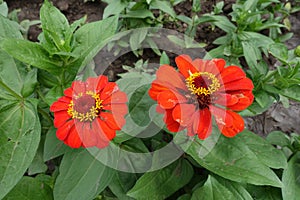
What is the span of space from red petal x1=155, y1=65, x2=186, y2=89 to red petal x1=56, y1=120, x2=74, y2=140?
25cm

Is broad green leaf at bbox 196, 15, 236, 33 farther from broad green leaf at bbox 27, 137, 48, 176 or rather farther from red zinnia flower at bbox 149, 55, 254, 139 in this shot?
broad green leaf at bbox 27, 137, 48, 176

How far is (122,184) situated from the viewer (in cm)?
129

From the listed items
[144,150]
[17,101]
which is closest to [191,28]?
[144,150]

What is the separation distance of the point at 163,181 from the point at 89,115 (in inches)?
16.2

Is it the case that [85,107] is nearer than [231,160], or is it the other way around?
[85,107]

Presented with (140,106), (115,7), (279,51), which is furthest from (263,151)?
(115,7)

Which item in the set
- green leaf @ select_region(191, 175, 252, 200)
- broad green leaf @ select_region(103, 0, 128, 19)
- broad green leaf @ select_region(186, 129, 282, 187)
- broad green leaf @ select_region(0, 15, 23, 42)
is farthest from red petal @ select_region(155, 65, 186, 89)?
broad green leaf @ select_region(103, 0, 128, 19)

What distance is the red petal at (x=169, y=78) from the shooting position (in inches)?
39.7

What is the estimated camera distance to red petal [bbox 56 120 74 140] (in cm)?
100

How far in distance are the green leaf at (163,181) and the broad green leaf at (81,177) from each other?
0.37 feet

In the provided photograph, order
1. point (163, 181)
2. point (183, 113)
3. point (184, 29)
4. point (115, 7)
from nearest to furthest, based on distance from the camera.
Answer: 1. point (183, 113)
2. point (163, 181)
3. point (115, 7)
4. point (184, 29)

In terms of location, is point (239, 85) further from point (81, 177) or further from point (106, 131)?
point (81, 177)

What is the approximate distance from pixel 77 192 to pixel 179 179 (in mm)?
367

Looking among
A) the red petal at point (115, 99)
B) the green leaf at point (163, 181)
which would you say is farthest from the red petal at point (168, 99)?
the green leaf at point (163, 181)
